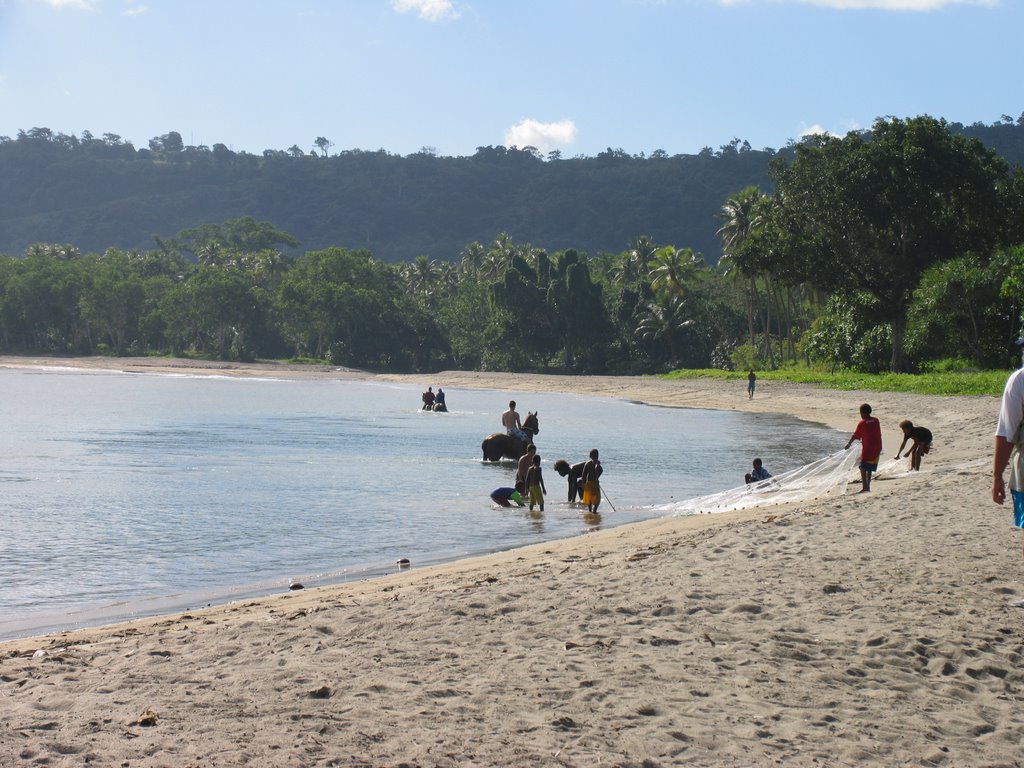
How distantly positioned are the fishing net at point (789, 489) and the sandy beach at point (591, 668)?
5978 mm

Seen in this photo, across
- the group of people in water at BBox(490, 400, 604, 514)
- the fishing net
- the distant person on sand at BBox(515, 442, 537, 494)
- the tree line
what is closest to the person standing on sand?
the fishing net

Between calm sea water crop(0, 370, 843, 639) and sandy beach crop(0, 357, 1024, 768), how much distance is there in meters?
2.80

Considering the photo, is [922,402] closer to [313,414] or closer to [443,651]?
[313,414]

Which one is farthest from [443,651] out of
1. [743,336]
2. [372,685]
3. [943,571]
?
[743,336]

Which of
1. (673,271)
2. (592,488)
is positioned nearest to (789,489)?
(592,488)

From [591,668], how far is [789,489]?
11.9 metres

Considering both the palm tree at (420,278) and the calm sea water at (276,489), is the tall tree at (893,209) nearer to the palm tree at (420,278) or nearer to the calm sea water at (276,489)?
the calm sea water at (276,489)

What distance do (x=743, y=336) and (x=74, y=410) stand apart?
165ft

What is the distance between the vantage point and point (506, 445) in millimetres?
26328

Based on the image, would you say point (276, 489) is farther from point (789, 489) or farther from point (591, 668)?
point (591, 668)

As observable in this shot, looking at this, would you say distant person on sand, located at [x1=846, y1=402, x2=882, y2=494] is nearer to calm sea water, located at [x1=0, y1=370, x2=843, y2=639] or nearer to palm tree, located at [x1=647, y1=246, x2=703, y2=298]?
calm sea water, located at [x1=0, y1=370, x2=843, y2=639]

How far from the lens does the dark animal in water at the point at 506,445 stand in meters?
26.2

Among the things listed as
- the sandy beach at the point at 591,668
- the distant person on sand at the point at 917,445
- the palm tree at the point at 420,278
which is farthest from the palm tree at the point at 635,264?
the sandy beach at the point at 591,668

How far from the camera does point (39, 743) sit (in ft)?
17.0
